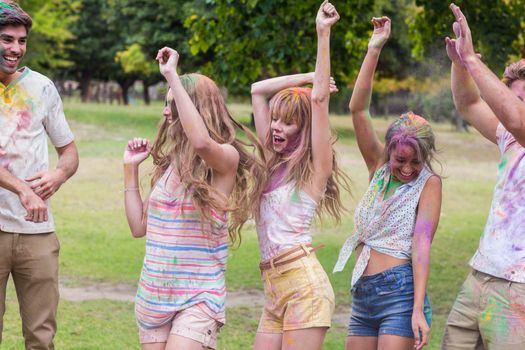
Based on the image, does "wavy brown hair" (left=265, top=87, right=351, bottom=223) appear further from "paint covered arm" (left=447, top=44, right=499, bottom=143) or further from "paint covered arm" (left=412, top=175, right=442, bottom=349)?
"paint covered arm" (left=447, top=44, right=499, bottom=143)

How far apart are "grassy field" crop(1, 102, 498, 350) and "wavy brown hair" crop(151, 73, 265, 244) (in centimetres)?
49

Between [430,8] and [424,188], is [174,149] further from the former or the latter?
[430,8]

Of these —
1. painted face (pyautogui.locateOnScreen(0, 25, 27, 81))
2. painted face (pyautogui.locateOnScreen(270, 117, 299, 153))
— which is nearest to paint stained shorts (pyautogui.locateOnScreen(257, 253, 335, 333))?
painted face (pyautogui.locateOnScreen(270, 117, 299, 153))

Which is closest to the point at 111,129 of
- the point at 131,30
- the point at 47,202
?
the point at 131,30

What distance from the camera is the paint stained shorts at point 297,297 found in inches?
150

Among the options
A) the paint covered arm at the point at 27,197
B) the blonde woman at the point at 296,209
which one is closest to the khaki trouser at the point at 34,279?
the paint covered arm at the point at 27,197

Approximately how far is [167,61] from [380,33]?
1001mm

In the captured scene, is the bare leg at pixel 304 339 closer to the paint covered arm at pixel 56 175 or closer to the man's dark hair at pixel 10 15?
the paint covered arm at pixel 56 175

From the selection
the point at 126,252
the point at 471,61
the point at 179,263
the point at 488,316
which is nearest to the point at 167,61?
the point at 179,263

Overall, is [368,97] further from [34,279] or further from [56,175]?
[34,279]

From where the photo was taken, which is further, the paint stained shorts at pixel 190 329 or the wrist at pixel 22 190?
the wrist at pixel 22 190

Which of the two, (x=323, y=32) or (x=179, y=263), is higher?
(x=323, y=32)

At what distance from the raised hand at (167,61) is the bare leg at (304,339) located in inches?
45.9

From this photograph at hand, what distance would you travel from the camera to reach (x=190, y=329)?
370cm
